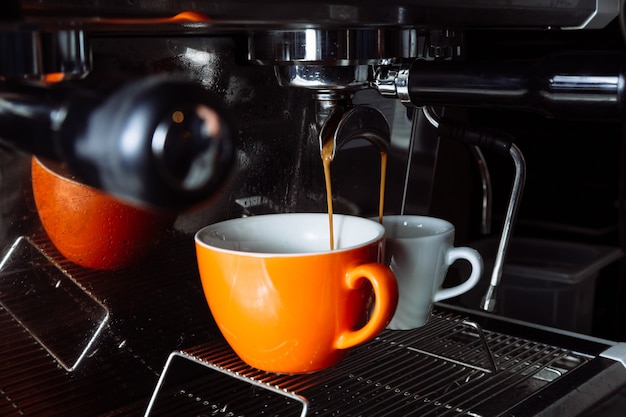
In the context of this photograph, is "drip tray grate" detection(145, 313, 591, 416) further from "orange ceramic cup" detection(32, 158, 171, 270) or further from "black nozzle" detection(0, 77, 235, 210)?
"black nozzle" detection(0, 77, 235, 210)

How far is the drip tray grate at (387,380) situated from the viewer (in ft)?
1.65

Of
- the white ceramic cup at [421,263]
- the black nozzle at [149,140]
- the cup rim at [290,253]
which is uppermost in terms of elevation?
the black nozzle at [149,140]

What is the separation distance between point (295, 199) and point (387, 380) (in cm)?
15

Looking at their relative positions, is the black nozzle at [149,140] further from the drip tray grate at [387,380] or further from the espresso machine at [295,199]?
the drip tray grate at [387,380]

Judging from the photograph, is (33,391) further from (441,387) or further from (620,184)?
(620,184)

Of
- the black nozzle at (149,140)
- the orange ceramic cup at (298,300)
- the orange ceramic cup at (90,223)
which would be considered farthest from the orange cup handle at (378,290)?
the black nozzle at (149,140)

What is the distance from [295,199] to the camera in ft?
2.01

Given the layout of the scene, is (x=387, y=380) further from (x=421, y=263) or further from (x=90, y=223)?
(x=90, y=223)

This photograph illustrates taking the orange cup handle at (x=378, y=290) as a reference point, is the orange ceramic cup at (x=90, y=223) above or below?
above

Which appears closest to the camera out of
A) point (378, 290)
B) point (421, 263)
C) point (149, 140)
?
point (149, 140)

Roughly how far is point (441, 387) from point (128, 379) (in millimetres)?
206

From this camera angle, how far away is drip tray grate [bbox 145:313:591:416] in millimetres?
503

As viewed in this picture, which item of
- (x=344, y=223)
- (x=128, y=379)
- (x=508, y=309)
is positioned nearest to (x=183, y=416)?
(x=128, y=379)

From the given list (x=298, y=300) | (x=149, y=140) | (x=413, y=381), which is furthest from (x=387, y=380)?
(x=149, y=140)
